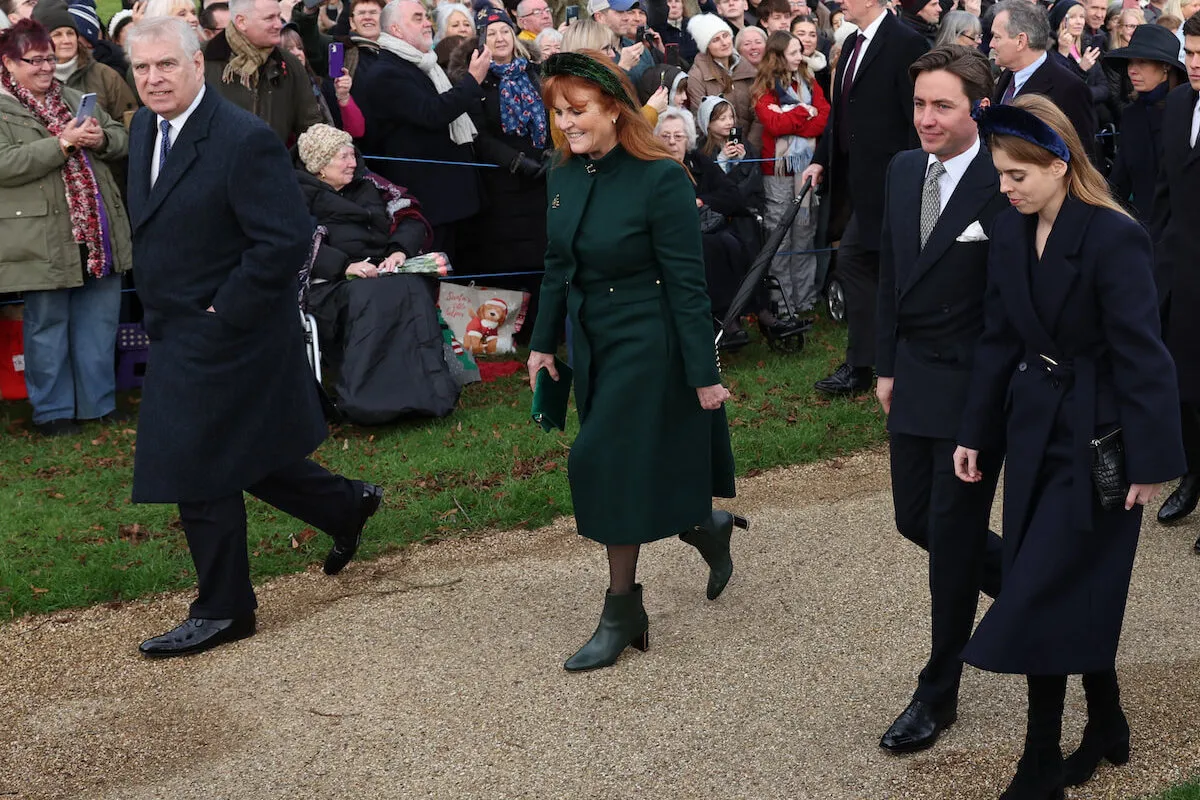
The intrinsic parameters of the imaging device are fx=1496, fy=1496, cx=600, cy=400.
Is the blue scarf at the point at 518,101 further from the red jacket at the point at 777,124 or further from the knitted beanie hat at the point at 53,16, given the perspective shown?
the knitted beanie hat at the point at 53,16

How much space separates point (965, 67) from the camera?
4.45 m

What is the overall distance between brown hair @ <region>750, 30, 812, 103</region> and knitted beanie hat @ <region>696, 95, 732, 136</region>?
1.60 feet

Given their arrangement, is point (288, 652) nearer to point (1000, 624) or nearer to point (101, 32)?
point (1000, 624)

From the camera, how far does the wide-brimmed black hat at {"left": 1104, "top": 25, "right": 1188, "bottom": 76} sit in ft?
25.1

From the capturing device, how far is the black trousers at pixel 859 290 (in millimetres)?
8562

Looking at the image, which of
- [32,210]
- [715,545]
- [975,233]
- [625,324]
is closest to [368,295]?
[32,210]

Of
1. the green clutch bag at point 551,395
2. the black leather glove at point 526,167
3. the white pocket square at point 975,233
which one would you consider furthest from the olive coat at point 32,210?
the white pocket square at point 975,233

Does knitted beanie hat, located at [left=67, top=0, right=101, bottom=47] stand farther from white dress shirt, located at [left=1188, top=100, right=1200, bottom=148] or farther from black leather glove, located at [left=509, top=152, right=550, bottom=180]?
white dress shirt, located at [left=1188, top=100, right=1200, bottom=148]

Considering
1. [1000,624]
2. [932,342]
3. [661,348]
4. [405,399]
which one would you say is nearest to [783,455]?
[405,399]

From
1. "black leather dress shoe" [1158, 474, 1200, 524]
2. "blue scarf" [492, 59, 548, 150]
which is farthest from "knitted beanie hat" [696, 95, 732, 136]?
"black leather dress shoe" [1158, 474, 1200, 524]

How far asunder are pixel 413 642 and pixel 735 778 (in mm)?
1582

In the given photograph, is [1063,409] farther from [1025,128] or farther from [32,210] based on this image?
[32,210]

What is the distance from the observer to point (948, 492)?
177 inches

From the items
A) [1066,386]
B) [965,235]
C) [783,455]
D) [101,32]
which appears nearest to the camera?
[1066,386]
